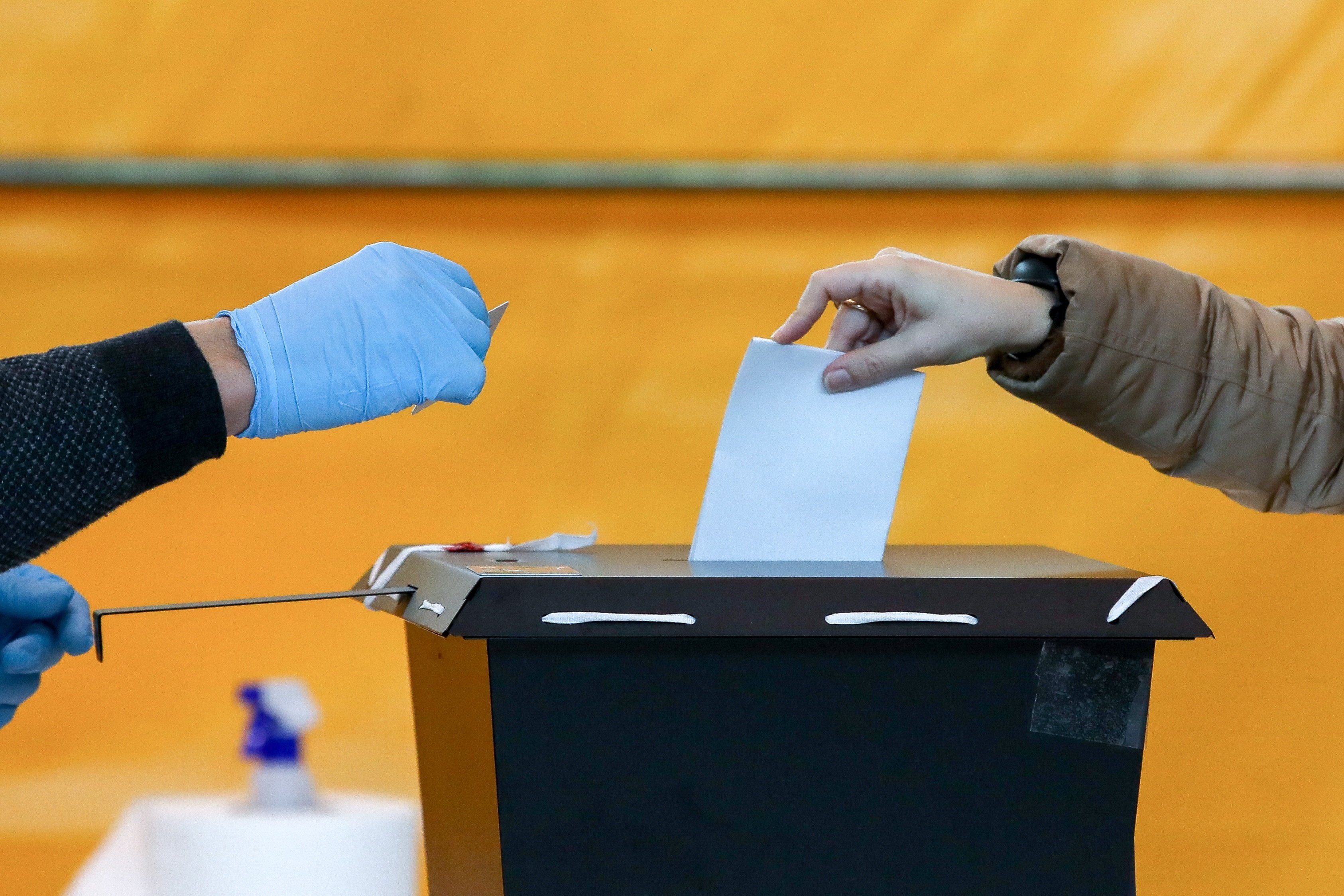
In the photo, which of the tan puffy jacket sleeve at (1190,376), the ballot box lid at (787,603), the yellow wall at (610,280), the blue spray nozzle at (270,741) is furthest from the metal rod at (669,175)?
the ballot box lid at (787,603)

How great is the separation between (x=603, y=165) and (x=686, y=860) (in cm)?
85

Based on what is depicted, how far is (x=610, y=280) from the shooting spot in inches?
52.1

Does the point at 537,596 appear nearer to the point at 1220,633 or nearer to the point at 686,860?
the point at 686,860

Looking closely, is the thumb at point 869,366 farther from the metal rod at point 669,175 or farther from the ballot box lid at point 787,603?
the metal rod at point 669,175

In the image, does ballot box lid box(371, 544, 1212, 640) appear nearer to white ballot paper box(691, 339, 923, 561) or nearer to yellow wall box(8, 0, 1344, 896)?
white ballot paper box(691, 339, 923, 561)

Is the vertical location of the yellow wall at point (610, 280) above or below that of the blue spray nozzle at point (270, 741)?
above

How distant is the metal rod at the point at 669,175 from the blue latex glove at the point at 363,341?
1.66ft

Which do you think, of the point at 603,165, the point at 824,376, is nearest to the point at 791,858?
the point at 824,376

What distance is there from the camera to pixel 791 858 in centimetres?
65

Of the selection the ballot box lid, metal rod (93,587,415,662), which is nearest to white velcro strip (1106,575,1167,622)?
the ballot box lid

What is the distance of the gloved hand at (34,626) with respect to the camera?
0.80 m

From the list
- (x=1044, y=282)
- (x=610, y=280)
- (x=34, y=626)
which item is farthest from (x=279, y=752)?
(x=1044, y=282)

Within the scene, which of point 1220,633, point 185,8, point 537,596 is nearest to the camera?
point 537,596

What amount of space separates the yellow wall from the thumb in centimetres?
59
